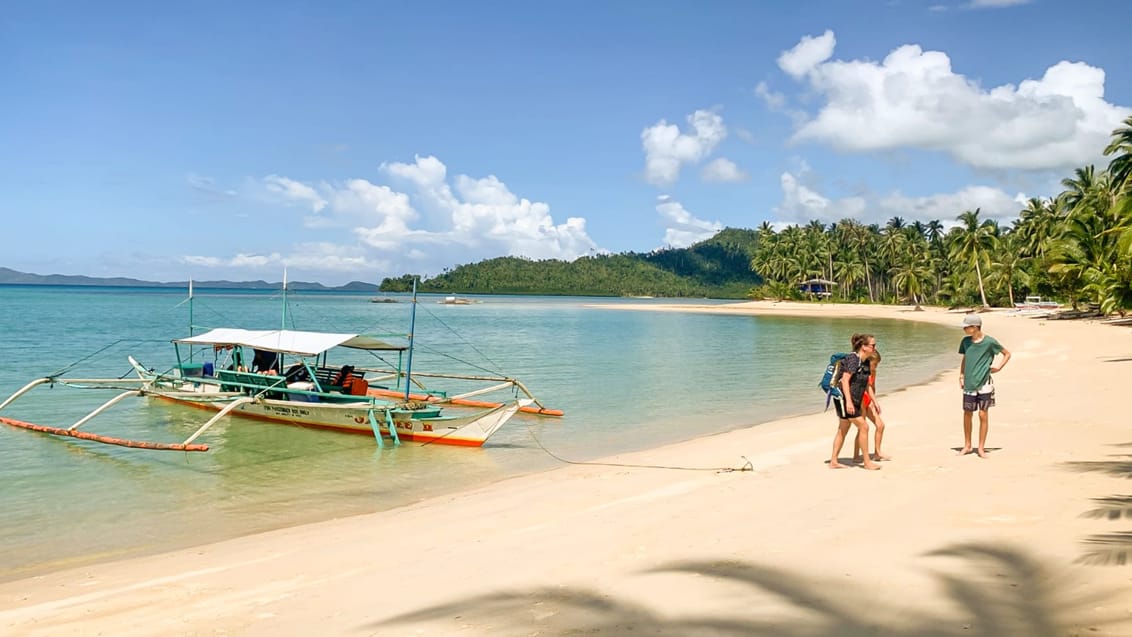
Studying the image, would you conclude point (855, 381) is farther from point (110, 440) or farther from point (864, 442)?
point (110, 440)

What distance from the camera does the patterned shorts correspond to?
9516 mm

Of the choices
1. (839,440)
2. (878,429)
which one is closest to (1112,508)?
(878,429)

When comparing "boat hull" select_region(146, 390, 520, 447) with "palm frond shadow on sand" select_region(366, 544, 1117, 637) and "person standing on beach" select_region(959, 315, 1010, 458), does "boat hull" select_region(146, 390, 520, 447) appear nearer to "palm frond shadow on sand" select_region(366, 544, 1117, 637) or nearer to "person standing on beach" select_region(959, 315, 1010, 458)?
"person standing on beach" select_region(959, 315, 1010, 458)

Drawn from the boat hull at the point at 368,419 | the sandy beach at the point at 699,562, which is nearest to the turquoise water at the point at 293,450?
the boat hull at the point at 368,419

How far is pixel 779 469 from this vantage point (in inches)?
401

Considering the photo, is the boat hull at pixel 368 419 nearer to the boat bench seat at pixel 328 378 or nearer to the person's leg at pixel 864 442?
the boat bench seat at pixel 328 378

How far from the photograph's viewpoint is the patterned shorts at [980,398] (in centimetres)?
952

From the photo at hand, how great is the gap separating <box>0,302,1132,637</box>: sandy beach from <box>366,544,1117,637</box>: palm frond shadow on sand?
0.07 ft

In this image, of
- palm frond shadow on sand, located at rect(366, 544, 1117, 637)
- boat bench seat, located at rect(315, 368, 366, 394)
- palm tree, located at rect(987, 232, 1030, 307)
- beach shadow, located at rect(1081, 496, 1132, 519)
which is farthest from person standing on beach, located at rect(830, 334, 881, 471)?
palm tree, located at rect(987, 232, 1030, 307)

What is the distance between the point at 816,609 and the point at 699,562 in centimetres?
138

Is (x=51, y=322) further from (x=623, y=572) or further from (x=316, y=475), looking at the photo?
(x=623, y=572)

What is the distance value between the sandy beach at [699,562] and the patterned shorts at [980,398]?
706 millimetres

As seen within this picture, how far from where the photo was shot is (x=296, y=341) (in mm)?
17875

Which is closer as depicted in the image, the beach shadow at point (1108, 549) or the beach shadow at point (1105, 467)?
the beach shadow at point (1108, 549)
